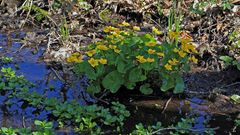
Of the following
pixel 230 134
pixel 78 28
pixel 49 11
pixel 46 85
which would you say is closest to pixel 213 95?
pixel 230 134

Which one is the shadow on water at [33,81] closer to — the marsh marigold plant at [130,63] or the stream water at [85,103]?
the stream water at [85,103]

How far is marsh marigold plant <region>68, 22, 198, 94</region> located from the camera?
3775 mm

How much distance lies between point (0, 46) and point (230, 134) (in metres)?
2.58

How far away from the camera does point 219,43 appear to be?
496 cm

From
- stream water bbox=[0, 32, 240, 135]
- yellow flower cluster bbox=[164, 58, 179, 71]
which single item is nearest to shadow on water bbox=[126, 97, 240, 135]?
stream water bbox=[0, 32, 240, 135]

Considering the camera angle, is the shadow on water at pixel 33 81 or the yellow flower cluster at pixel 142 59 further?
the shadow on water at pixel 33 81

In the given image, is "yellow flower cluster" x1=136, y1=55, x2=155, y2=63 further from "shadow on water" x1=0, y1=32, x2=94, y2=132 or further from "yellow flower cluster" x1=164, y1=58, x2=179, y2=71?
"shadow on water" x1=0, y1=32, x2=94, y2=132

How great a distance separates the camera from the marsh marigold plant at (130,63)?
3775 mm

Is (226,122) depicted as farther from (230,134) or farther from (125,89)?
(125,89)

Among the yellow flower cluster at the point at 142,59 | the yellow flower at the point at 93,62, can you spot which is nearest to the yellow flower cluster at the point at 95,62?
the yellow flower at the point at 93,62

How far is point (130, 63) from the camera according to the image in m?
3.79

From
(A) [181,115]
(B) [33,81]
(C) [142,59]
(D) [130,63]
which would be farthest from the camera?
(B) [33,81]

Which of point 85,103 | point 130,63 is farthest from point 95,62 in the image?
point 85,103

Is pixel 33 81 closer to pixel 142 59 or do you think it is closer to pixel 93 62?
pixel 93 62
